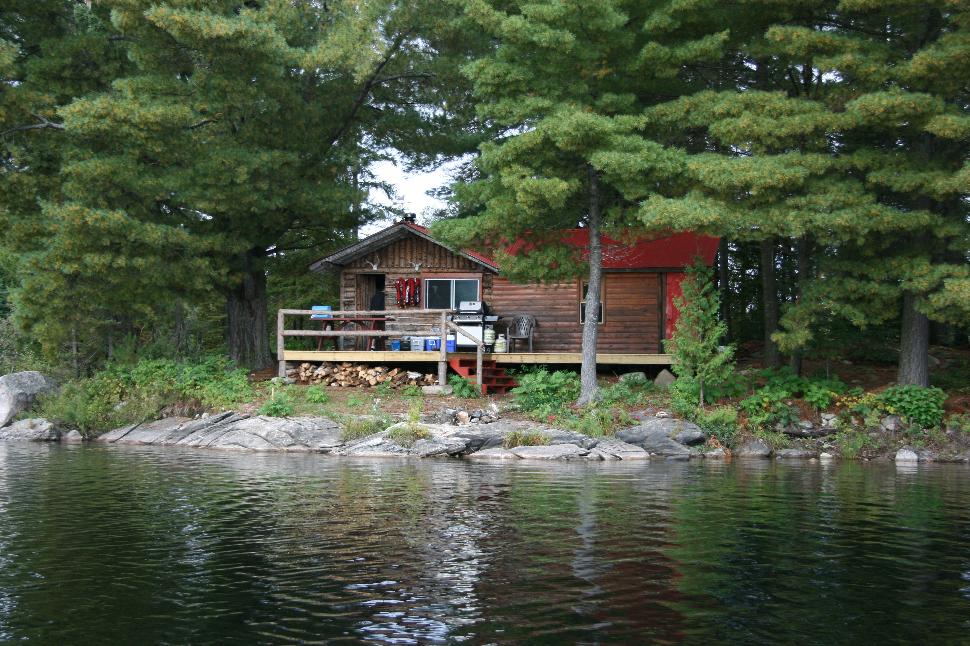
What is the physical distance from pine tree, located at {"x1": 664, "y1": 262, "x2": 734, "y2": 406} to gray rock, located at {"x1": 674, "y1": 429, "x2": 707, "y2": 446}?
122 centimetres

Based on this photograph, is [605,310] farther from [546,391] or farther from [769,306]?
[546,391]

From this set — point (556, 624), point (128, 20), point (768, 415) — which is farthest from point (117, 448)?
point (556, 624)

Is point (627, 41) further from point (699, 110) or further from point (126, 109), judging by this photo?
point (126, 109)

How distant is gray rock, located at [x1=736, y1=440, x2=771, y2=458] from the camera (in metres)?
17.9

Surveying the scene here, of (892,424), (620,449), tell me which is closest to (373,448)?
(620,449)

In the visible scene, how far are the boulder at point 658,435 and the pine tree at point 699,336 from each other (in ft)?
3.79

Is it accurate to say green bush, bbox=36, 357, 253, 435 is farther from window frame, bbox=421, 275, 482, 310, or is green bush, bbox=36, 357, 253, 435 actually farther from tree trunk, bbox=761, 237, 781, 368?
tree trunk, bbox=761, 237, 781, 368

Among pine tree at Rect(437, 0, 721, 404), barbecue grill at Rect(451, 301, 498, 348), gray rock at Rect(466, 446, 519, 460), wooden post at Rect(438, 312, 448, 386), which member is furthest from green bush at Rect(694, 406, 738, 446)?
barbecue grill at Rect(451, 301, 498, 348)

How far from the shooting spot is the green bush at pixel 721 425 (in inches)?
718

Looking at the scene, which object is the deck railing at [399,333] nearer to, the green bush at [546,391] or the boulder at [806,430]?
the green bush at [546,391]

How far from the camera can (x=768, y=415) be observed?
1862 centimetres

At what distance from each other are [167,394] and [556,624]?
18.2 meters

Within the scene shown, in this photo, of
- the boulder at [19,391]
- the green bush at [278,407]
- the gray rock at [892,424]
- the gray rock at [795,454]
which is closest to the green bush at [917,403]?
the gray rock at [892,424]

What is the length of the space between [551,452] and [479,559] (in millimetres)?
9457
